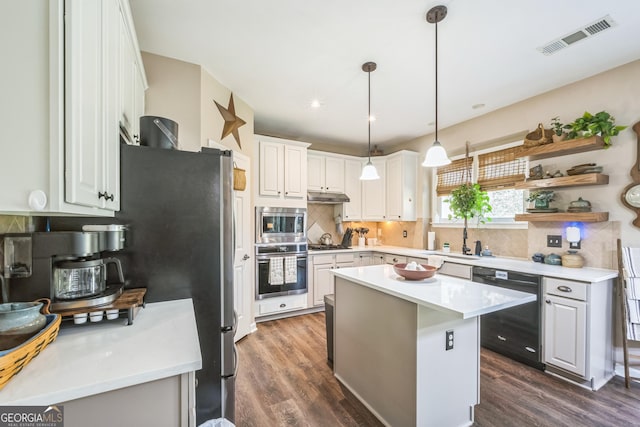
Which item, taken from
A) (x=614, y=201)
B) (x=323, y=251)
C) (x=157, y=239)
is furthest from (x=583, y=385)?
(x=157, y=239)

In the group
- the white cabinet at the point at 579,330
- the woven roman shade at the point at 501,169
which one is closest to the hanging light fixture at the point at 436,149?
the white cabinet at the point at 579,330

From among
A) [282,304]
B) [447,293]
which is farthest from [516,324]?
[282,304]

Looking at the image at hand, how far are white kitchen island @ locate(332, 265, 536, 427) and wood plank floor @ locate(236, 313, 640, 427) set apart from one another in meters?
0.22

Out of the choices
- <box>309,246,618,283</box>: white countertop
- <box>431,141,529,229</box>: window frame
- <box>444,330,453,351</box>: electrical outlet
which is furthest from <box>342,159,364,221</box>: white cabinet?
<box>444,330,453,351</box>: electrical outlet

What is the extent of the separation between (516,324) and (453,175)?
217cm

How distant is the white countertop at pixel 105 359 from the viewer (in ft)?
2.30

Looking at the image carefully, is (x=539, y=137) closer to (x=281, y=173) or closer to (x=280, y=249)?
(x=281, y=173)

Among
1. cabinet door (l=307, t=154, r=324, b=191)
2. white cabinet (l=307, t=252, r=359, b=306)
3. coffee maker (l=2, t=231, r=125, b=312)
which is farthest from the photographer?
cabinet door (l=307, t=154, r=324, b=191)

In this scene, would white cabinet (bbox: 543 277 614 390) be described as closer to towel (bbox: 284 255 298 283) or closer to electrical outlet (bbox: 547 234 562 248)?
electrical outlet (bbox: 547 234 562 248)

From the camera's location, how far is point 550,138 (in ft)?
9.04

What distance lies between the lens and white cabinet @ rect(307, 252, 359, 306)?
400cm

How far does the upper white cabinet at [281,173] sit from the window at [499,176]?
226 centimetres

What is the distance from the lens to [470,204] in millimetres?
3420

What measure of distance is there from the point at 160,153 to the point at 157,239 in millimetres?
470
